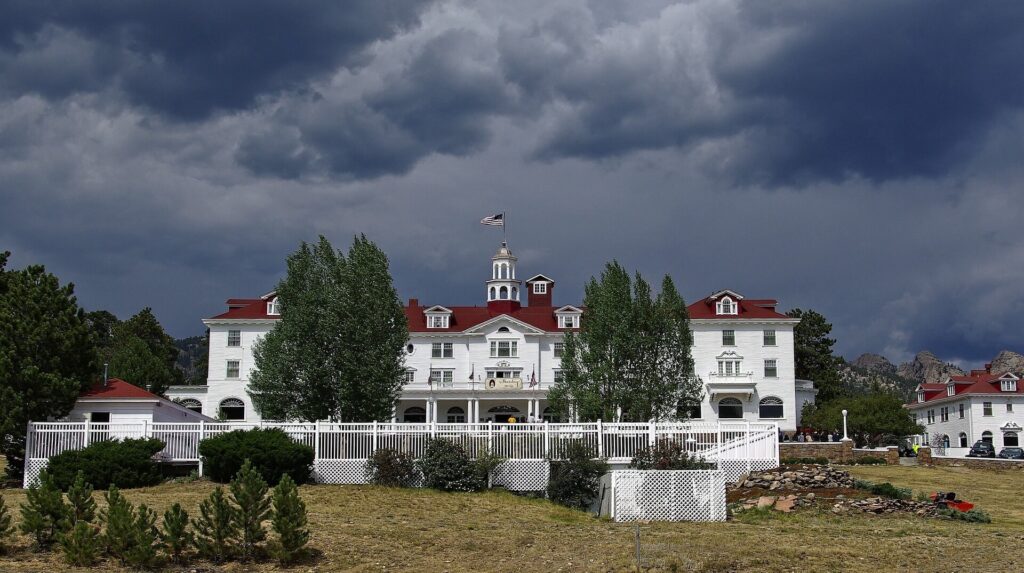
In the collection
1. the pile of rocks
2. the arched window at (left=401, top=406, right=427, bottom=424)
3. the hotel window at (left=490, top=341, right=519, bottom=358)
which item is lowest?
the pile of rocks

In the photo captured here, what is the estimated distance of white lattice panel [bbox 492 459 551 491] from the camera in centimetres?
3328

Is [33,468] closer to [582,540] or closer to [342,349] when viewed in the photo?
[342,349]

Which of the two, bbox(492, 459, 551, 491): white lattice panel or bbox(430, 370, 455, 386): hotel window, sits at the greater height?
bbox(430, 370, 455, 386): hotel window

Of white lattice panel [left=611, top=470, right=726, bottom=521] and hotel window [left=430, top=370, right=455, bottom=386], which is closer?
white lattice panel [left=611, top=470, right=726, bottom=521]

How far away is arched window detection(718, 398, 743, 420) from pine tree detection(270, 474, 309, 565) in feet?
181

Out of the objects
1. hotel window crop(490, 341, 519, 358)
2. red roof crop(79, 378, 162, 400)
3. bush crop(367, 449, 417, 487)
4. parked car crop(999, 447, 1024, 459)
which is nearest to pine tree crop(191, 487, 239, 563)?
bush crop(367, 449, 417, 487)

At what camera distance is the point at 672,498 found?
1041 inches

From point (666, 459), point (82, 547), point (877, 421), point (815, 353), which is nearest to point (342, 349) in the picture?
point (666, 459)

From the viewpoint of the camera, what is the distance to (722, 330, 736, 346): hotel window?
73062 millimetres

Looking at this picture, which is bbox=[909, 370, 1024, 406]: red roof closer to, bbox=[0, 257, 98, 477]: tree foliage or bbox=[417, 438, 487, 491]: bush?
bbox=[417, 438, 487, 491]: bush

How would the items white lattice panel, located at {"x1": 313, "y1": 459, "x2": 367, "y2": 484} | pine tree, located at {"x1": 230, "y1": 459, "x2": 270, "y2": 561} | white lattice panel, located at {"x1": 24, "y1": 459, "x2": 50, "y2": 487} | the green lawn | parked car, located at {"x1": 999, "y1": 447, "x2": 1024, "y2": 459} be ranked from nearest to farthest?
the green lawn, pine tree, located at {"x1": 230, "y1": 459, "x2": 270, "y2": 561}, white lattice panel, located at {"x1": 24, "y1": 459, "x2": 50, "y2": 487}, white lattice panel, located at {"x1": 313, "y1": 459, "x2": 367, "y2": 484}, parked car, located at {"x1": 999, "y1": 447, "x2": 1024, "y2": 459}

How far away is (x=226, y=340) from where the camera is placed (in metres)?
73.4

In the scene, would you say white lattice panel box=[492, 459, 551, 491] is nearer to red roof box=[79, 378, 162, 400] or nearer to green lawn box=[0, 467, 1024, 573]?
green lawn box=[0, 467, 1024, 573]

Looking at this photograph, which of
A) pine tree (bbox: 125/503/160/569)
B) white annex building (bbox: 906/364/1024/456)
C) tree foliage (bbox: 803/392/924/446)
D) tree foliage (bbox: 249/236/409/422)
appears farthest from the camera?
white annex building (bbox: 906/364/1024/456)
